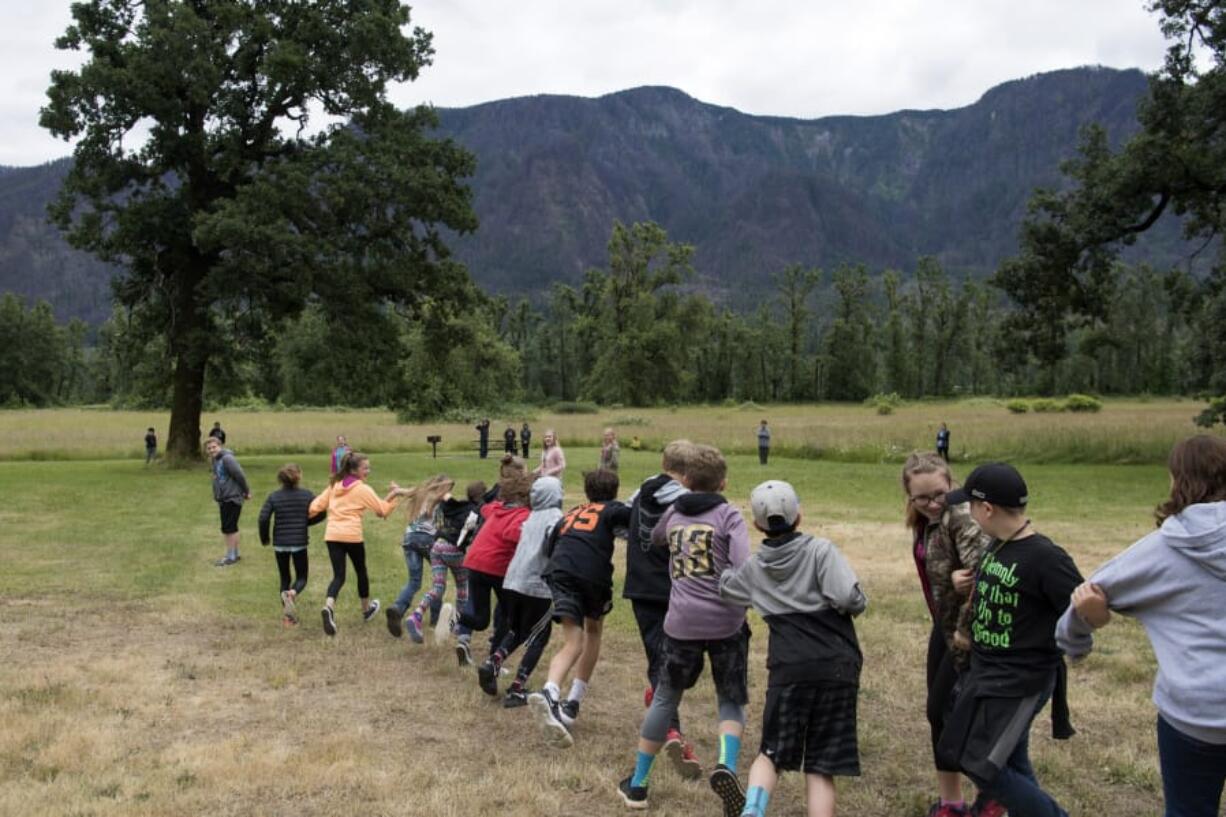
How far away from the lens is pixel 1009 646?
3658 millimetres

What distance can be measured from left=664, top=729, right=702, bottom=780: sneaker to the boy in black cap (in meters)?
1.78

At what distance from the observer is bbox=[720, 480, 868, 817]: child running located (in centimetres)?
407

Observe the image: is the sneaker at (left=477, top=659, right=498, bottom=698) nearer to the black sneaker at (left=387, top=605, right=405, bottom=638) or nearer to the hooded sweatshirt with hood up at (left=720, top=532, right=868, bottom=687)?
the black sneaker at (left=387, top=605, right=405, bottom=638)

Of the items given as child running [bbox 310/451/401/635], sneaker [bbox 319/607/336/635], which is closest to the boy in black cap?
child running [bbox 310/451/401/635]

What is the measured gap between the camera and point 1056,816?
3.64 meters

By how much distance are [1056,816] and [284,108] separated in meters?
26.6

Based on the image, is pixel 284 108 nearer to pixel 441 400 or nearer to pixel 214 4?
pixel 214 4

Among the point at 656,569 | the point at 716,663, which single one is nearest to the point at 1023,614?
the point at 716,663

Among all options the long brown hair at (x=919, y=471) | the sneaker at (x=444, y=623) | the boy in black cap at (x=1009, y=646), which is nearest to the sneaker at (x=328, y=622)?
the sneaker at (x=444, y=623)

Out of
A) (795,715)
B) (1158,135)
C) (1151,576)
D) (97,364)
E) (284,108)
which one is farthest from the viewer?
(97,364)

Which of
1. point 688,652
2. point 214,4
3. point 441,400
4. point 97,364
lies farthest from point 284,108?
point 97,364

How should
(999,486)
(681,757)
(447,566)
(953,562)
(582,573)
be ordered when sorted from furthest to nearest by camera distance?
(447,566) < (582,573) < (681,757) < (953,562) < (999,486)

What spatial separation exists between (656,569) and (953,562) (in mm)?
1664

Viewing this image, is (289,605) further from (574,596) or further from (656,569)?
(656,569)
